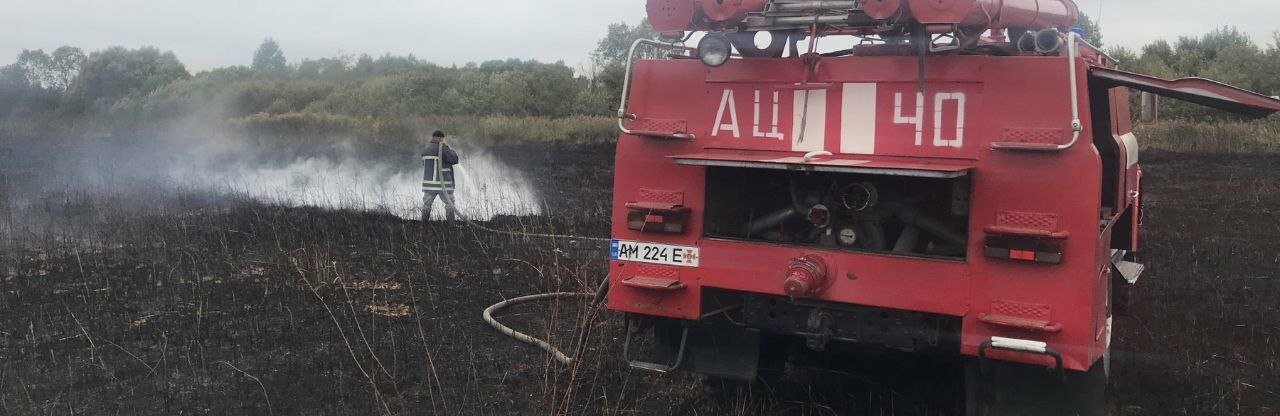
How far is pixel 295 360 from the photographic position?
6477 millimetres

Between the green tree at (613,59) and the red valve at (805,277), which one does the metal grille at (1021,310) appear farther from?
the green tree at (613,59)

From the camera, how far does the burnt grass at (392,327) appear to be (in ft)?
18.8

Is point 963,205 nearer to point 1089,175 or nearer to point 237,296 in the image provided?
point 1089,175

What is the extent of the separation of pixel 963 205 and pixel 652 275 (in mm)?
1581

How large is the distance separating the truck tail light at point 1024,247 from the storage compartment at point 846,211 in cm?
21

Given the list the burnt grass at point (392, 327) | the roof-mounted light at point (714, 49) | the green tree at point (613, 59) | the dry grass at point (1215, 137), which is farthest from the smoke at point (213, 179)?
the dry grass at point (1215, 137)

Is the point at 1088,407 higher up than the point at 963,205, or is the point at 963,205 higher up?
the point at 963,205

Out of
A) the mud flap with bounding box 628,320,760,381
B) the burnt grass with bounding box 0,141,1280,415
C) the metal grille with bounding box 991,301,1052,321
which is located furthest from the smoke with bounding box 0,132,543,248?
the metal grille with bounding box 991,301,1052,321

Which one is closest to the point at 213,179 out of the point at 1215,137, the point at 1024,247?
the point at 1024,247

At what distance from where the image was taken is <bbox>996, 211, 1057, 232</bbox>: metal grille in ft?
14.5

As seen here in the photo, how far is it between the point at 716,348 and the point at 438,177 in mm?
8755

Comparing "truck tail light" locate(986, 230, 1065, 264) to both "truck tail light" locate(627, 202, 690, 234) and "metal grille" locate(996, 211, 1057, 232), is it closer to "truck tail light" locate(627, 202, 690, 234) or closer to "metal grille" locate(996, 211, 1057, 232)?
"metal grille" locate(996, 211, 1057, 232)

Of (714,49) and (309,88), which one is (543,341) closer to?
(714,49)

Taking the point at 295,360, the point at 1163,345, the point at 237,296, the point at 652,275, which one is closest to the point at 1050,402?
the point at 652,275
